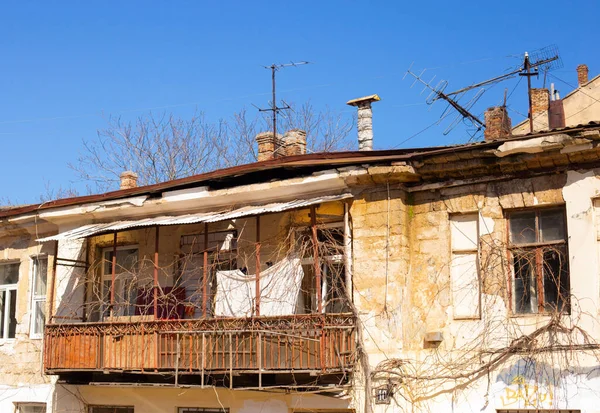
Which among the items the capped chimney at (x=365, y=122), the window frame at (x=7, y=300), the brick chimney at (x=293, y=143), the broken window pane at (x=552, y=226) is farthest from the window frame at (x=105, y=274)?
the broken window pane at (x=552, y=226)

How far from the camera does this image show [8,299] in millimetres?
15805

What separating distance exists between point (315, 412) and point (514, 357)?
2998mm

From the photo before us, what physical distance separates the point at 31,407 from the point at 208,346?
16.3ft

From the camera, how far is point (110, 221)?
46.5ft

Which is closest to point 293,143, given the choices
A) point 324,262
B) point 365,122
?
point 365,122

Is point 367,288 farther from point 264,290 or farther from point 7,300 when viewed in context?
point 7,300

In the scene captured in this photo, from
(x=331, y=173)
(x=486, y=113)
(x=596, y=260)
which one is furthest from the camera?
(x=486, y=113)

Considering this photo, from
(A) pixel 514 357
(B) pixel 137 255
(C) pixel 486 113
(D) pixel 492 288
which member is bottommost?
(A) pixel 514 357

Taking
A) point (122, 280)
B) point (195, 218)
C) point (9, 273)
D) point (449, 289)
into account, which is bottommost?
point (449, 289)

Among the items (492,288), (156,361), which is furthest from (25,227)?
(492,288)

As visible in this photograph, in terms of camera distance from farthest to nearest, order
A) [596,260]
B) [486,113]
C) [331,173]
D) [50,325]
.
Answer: [486,113] < [50,325] < [331,173] < [596,260]

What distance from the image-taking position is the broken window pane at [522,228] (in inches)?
427

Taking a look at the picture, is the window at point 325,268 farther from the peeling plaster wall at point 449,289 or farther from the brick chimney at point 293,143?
the brick chimney at point 293,143

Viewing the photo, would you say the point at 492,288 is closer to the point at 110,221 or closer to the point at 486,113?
the point at 486,113
